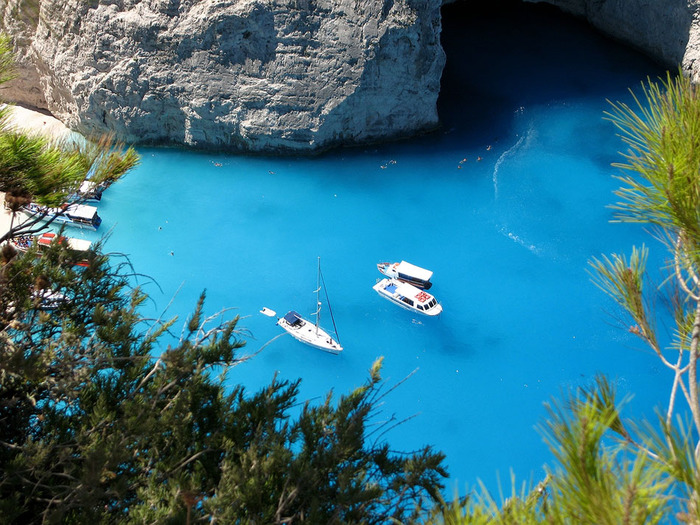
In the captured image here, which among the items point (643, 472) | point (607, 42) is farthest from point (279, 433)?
point (607, 42)

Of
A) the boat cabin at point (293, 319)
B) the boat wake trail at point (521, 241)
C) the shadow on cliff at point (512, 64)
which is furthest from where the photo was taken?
the shadow on cliff at point (512, 64)

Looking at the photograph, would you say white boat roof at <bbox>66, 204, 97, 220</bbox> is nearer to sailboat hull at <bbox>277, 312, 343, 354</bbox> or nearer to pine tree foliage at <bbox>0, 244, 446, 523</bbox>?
sailboat hull at <bbox>277, 312, 343, 354</bbox>

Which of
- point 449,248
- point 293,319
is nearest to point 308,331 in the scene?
point 293,319

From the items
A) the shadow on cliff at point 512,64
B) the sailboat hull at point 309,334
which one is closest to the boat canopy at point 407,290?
the sailboat hull at point 309,334

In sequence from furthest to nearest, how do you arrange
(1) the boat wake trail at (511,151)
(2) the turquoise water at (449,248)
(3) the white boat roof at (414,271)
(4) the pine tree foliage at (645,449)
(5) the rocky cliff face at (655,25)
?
1. (5) the rocky cliff face at (655,25)
2. (1) the boat wake trail at (511,151)
3. (3) the white boat roof at (414,271)
4. (2) the turquoise water at (449,248)
5. (4) the pine tree foliage at (645,449)

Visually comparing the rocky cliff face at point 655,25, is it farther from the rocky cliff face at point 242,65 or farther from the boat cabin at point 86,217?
the boat cabin at point 86,217

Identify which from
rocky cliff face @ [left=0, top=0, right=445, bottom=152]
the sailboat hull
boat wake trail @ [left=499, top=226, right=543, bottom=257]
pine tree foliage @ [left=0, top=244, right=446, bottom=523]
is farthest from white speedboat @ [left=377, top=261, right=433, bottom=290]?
pine tree foliage @ [left=0, top=244, right=446, bottom=523]

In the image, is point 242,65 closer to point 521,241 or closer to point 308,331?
point 308,331
